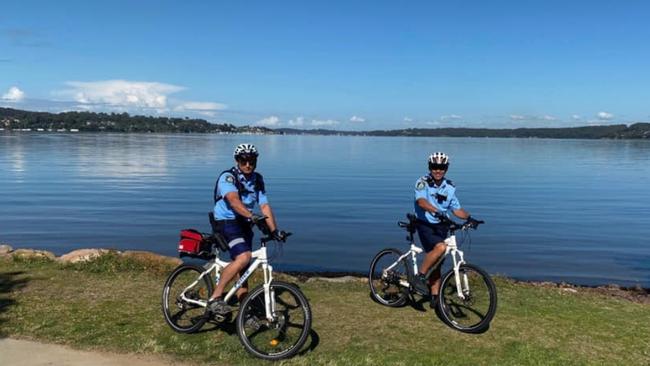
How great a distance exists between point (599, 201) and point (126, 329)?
110 feet

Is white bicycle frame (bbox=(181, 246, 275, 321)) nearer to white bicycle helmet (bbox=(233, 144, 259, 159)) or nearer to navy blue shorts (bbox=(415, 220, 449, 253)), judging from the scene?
white bicycle helmet (bbox=(233, 144, 259, 159))

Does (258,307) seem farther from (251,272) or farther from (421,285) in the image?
(421,285)

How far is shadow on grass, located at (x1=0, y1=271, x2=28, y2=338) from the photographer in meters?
7.83

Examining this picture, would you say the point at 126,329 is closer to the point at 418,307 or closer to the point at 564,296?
the point at 418,307

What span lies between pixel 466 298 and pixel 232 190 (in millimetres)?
3524

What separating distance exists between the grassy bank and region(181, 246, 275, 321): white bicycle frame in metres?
0.50

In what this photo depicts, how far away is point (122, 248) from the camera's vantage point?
19172 mm

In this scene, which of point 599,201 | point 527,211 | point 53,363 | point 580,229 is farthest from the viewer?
point 599,201

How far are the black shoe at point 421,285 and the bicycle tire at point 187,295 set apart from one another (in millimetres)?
3070

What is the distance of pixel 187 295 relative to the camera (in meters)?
7.24

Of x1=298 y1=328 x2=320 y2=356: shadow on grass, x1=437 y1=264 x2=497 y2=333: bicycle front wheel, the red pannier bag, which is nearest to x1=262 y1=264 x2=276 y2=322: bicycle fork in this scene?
x1=298 y1=328 x2=320 y2=356: shadow on grass

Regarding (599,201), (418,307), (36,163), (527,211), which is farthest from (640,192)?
(36,163)

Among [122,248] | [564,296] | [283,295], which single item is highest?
[283,295]

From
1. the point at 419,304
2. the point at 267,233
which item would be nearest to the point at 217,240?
the point at 267,233
